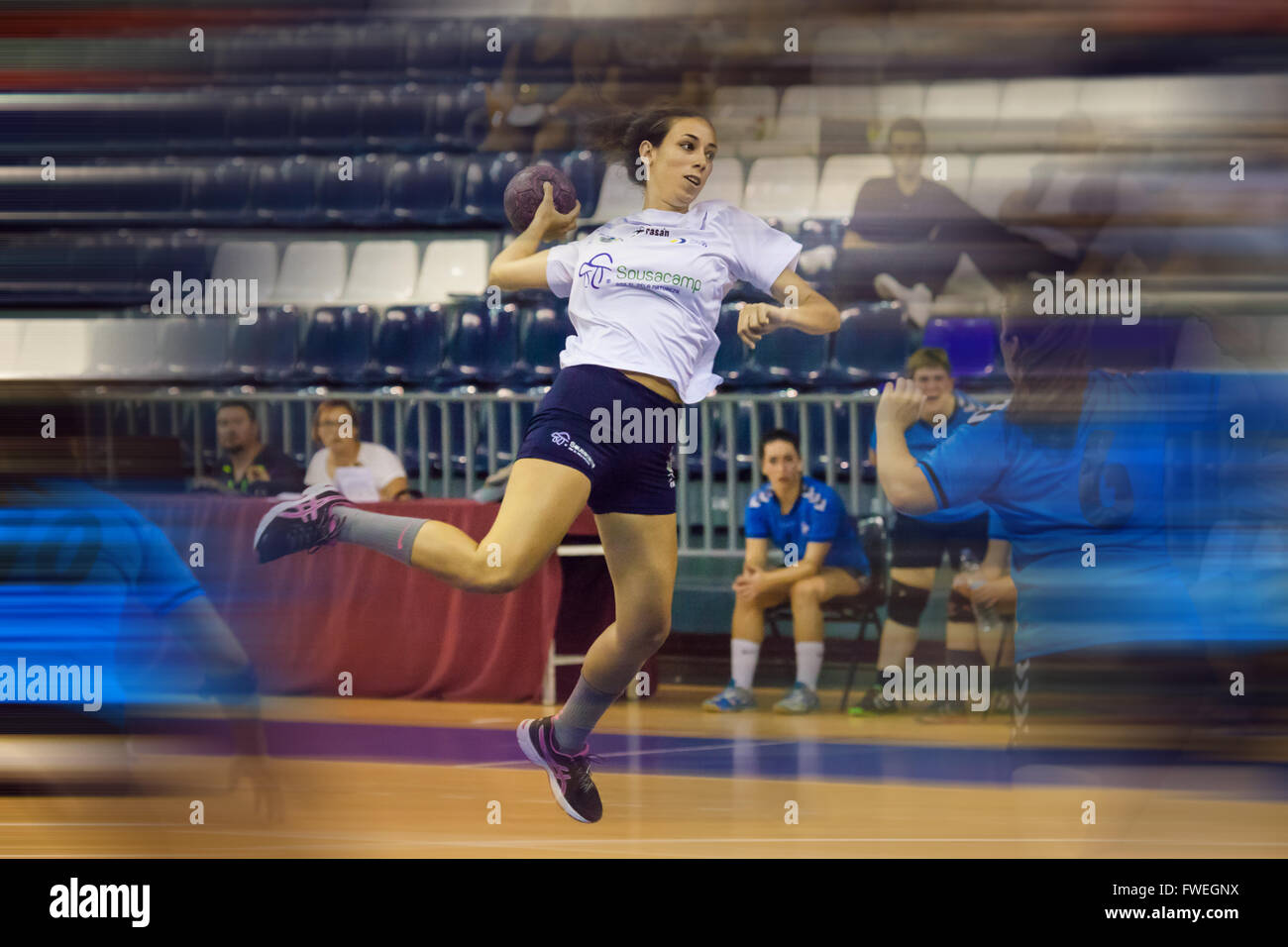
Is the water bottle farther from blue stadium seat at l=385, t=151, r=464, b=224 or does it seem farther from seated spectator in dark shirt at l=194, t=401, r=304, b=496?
seated spectator in dark shirt at l=194, t=401, r=304, b=496

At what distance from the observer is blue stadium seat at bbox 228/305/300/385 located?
4.95 meters

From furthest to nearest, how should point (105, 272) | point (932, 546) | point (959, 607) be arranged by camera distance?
point (932, 546) < point (959, 607) < point (105, 272)

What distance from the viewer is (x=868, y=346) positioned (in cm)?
483

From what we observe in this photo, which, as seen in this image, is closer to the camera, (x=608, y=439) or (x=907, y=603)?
(x=608, y=439)

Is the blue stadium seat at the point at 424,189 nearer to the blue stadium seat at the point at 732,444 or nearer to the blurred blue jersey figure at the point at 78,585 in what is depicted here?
the blue stadium seat at the point at 732,444

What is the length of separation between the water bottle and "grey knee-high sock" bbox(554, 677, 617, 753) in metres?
1.10

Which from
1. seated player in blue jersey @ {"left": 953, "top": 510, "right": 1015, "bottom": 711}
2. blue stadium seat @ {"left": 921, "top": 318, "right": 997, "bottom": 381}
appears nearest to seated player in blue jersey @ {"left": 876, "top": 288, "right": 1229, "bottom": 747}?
blue stadium seat @ {"left": 921, "top": 318, "right": 997, "bottom": 381}

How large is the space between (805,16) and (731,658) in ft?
6.94

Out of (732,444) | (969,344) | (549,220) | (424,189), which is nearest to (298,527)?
(549,220)

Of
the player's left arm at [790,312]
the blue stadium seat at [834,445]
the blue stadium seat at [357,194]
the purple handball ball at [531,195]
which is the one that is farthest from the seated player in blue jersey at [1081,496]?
the blue stadium seat at [357,194]

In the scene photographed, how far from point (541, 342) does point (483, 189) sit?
575mm

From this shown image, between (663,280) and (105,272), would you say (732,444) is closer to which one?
(663,280)
